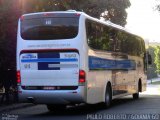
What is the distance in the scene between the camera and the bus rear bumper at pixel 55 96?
56.2 ft

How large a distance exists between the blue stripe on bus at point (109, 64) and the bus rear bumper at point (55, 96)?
49.6 inches

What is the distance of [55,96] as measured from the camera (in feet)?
56.6

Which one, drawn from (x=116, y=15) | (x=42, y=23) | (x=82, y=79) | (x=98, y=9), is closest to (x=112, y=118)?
(x=82, y=79)

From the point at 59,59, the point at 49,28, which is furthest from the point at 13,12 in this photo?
the point at 59,59

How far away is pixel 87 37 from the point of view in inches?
697

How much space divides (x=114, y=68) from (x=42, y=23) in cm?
464

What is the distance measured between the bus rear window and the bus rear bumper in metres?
1.92

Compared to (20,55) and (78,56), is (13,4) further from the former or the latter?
(78,56)

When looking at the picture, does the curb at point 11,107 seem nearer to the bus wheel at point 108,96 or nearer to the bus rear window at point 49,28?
the bus rear window at point 49,28

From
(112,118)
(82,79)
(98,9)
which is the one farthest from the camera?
(98,9)

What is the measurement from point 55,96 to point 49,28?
247 cm

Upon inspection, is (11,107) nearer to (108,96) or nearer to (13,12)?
(13,12)

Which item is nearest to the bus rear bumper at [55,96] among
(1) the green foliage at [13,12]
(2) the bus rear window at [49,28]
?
(2) the bus rear window at [49,28]

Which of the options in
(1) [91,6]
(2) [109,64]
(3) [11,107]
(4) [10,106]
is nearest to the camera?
(2) [109,64]
